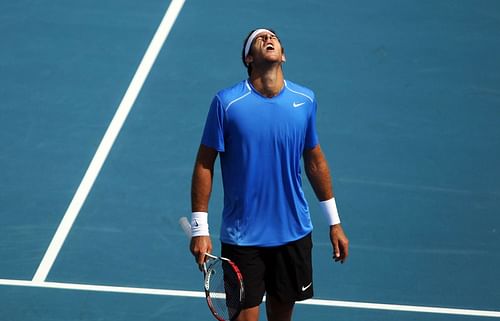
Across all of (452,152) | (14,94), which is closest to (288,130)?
(452,152)

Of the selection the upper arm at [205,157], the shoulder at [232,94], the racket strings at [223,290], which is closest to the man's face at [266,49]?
the shoulder at [232,94]

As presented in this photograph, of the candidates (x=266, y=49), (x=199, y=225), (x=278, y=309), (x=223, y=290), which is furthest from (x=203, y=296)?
(x=266, y=49)

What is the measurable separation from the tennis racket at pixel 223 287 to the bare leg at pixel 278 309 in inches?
15.5

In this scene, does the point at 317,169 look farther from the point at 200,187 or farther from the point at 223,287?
the point at 223,287

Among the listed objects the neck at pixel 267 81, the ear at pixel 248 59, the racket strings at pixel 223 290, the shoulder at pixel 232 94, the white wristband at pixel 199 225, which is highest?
the ear at pixel 248 59

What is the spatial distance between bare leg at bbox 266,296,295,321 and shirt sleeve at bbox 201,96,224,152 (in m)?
1.03

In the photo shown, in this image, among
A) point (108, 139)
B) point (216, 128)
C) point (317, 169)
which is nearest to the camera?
point (216, 128)

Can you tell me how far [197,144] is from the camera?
1023 cm

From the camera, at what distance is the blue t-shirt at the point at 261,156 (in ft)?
20.4

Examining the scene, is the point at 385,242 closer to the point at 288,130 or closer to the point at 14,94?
the point at 288,130

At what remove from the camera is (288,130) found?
20.6 feet

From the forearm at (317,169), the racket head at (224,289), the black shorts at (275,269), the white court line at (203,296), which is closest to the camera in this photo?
the racket head at (224,289)

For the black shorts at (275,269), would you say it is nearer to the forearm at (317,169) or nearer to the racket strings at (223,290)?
the racket strings at (223,290)

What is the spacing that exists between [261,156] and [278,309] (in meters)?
0.99
